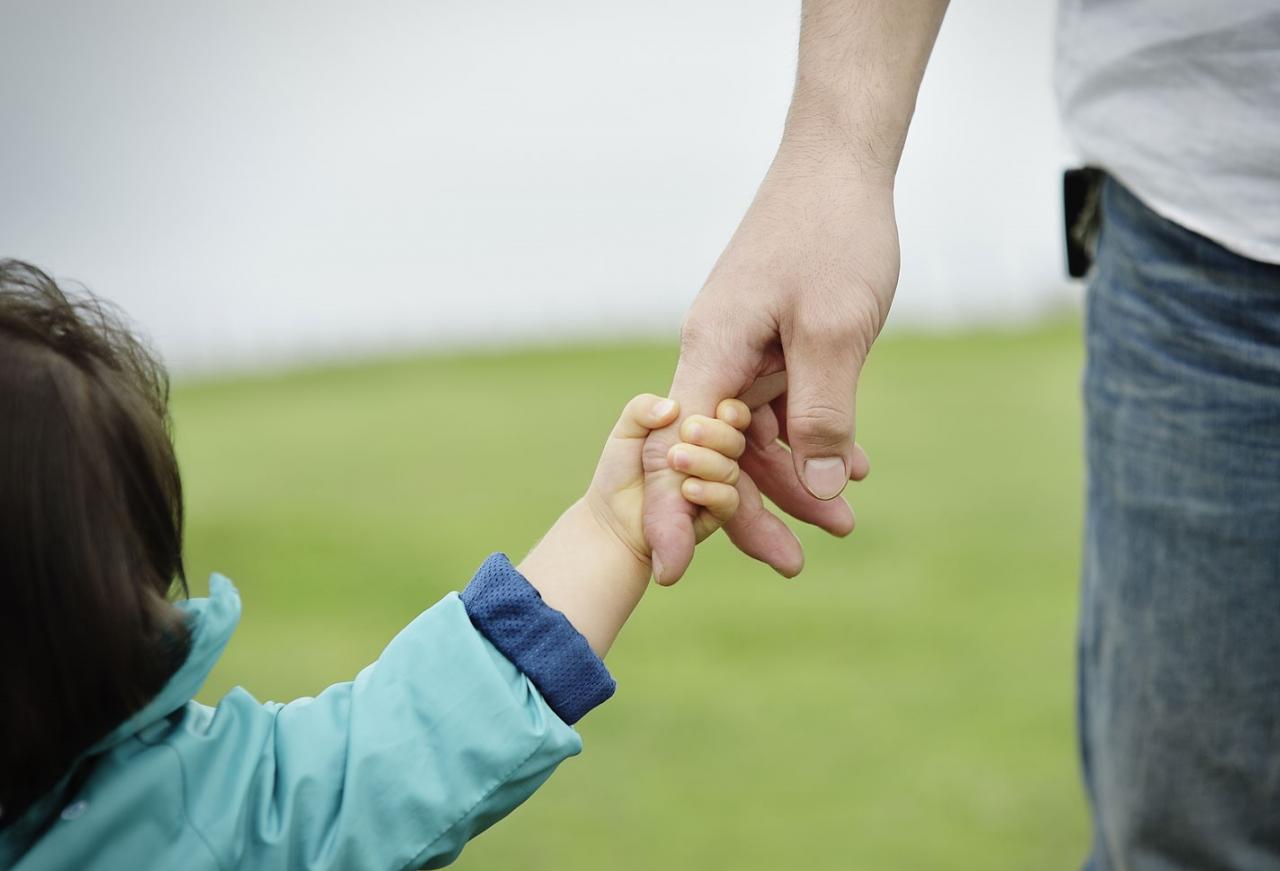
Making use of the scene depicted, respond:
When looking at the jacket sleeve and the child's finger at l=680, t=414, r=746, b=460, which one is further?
the child's finger at l=680, t=414, r=746, b=460

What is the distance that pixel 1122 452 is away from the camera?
1316 mm

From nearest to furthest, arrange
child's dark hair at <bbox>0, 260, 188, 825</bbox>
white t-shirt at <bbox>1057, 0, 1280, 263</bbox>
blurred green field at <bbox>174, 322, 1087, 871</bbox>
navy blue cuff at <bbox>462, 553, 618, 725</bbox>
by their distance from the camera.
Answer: child's dark hair at <bbox>0, 260, 188, 825</bbox> < navy blue cuff at <bbox>462, 553, 618, 725</bbox> < white t-shirt at <bbox>1057, 0, 1280, 263</bbox> < blurred green field at <bbox>174, 322, 1087, 871</bbox>

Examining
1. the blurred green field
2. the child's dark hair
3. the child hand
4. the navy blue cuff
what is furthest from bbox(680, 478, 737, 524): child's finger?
the blurred green field

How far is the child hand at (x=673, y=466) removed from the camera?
1.19 meters

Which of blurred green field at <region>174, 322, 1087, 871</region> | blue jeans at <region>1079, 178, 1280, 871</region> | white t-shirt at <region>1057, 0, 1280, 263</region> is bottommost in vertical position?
blurred green field at <region>174, 322, 1087, 871</region>

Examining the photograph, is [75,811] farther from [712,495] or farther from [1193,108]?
[1193,108]

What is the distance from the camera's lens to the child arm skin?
3.80 feet

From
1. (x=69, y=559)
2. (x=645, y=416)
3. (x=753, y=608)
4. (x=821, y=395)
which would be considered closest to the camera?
(x=69, y=559)

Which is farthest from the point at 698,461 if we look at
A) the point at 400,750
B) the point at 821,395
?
the point at 400,750

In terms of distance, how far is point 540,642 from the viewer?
3.49ft

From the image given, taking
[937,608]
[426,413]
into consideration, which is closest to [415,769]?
[937,608]

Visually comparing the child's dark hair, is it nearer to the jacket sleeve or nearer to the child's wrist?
the jacket sleeve

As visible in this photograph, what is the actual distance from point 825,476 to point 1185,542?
375 mm

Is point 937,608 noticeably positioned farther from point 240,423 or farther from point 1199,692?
point 240,423
